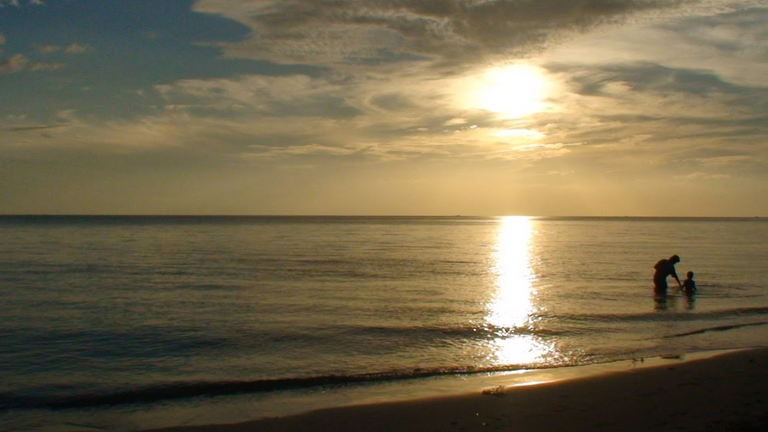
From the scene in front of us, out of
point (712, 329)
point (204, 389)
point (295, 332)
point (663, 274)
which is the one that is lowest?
point (204, 389)

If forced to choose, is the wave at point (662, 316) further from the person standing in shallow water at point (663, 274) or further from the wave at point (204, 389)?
the wave at point (204, 389)

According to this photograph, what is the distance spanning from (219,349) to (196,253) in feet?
119

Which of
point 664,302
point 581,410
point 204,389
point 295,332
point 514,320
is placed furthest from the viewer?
point 664,302

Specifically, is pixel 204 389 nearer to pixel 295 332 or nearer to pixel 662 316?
pixel 295 332

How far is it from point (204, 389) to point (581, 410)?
749 centimetres

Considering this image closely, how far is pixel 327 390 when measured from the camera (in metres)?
12.0

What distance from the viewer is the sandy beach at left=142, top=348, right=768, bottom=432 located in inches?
363

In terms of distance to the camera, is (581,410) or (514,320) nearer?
(581,410)

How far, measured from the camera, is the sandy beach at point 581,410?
9.23 m

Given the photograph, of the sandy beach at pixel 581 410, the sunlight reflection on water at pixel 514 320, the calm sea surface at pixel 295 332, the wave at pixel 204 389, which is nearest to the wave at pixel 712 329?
the calm sea surface at pixel 295 332

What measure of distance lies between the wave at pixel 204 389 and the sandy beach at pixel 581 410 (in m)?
1.97

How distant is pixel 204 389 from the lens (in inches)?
474

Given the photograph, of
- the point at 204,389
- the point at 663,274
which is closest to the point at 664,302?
the point at 663,274

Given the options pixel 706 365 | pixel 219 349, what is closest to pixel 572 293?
pixel 706 365
